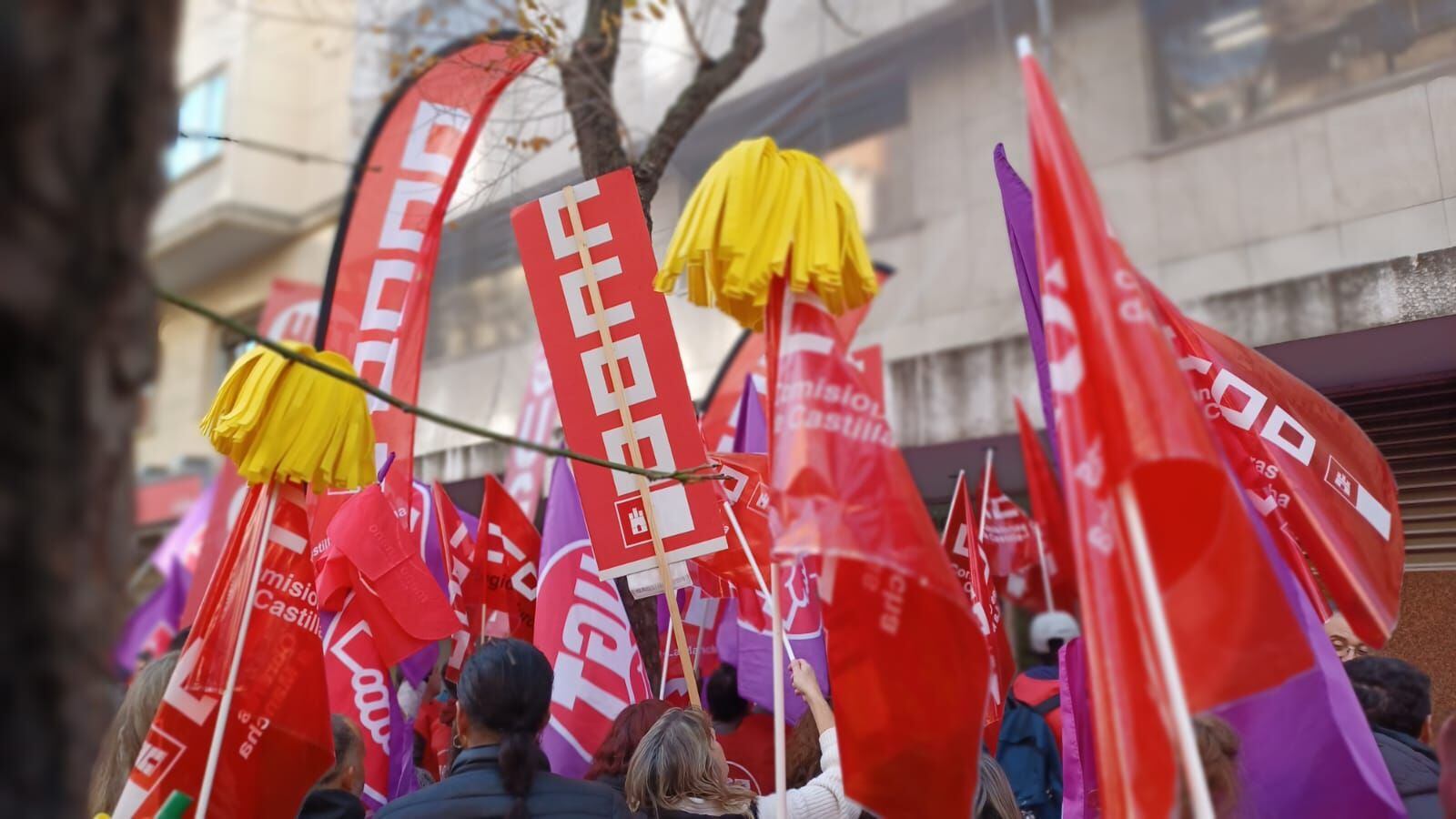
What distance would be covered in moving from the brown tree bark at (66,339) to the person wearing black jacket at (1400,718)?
337 cm

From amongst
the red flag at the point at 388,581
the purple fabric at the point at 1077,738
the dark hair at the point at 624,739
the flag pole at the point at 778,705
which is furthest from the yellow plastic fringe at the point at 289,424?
the purple fabric at the point at 1077,738

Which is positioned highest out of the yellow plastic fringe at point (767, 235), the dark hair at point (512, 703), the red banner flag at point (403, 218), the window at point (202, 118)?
the window at point (202, 118)

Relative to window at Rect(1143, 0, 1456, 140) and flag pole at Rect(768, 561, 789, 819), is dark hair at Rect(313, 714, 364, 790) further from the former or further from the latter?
window at Rect(1143, 0, 1456, 140)

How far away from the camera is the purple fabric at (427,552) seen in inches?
218

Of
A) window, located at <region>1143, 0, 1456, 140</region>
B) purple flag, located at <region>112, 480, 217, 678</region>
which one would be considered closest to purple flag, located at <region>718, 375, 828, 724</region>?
window, located at <region>1143, 0, 1456, 140</region>

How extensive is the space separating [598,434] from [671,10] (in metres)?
7.83

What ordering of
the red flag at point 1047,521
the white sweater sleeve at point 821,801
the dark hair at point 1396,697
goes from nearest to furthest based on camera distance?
the white sweater sleeve at point 821,801 → the dark hair at point 1396,697 → the red flag at point 1047,521

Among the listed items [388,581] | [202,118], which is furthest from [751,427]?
[202,118]

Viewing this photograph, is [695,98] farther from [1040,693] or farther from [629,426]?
[1040,693]

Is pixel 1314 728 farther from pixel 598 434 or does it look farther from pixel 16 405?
pixel 16 405

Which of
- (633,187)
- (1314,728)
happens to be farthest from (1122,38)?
(1314,728)

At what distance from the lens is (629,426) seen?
413cm

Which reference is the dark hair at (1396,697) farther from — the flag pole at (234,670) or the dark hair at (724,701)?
the flag pole at (234,670)

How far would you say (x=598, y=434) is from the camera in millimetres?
4211
